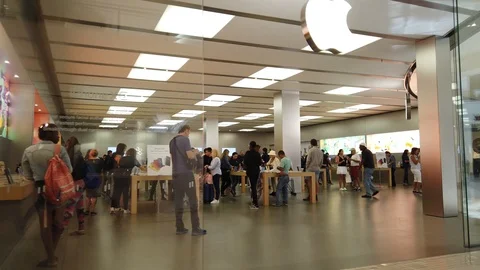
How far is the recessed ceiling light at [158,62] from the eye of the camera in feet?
22.4

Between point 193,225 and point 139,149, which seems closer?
point 193,225

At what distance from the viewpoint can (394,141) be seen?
17844mm

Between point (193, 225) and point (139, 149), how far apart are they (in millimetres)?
1490

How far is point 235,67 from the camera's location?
8828mm

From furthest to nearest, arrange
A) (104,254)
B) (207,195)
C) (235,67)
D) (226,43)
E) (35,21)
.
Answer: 1. (207,195)
2. (235,67)
3. (226,43)
4. (35,21)
5. (104,254)

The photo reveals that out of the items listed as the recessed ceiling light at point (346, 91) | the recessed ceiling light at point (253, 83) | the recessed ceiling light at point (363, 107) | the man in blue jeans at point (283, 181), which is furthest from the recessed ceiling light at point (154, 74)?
the recessed ceiling light at point (363, 107)

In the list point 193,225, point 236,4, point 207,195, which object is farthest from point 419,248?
point 207,195

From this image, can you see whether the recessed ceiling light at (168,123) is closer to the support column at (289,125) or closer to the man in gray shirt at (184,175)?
the man in gray shirt at (184,175)

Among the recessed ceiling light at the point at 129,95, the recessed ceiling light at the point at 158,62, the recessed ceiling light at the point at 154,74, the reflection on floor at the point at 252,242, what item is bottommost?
the reflection on floor at the point at 252,242

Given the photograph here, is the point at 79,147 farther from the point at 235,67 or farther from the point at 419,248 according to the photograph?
the point at 235,67

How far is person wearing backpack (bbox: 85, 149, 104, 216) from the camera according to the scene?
4.63 meters

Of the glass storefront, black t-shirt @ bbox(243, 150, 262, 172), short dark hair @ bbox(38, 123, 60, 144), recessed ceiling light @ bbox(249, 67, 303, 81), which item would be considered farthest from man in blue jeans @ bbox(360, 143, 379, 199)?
short dark hair @ bbox(38, 123, 60, 144)

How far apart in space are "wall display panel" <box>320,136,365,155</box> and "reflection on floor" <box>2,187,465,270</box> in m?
13.4

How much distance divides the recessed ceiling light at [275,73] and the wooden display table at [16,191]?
263 inches
